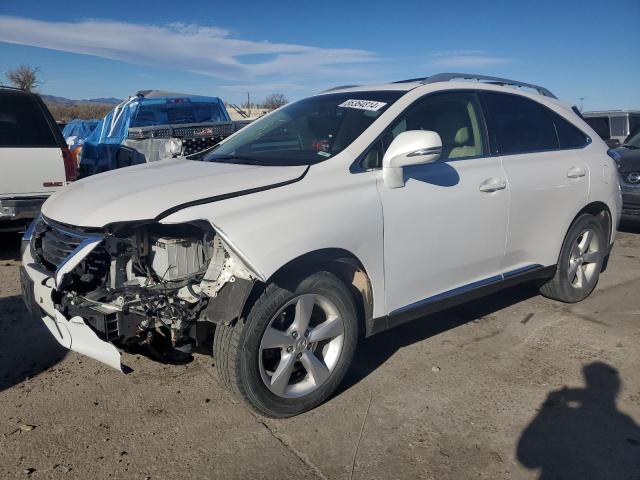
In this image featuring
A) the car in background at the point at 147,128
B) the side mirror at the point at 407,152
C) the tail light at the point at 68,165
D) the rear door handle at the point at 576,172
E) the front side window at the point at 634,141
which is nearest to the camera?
the side mirror at the point at 407,152

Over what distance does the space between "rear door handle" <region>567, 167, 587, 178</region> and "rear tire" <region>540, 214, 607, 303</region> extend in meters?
0.38

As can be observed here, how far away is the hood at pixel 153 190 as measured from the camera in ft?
9.14

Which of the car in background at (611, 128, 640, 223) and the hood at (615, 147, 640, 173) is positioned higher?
the hood at (615, 147, 640, 173)

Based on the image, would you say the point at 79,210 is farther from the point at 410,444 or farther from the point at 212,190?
the point at 410,444

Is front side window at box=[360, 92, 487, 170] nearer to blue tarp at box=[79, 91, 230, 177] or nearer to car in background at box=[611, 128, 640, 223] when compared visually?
car in background at box=[611, 128, 640, 223]

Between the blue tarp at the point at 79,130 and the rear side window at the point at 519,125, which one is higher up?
the blue tarp at the point at 79,130

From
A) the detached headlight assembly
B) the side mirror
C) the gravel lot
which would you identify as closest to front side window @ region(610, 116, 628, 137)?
the gravel lot

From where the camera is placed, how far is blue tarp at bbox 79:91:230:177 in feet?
31.1

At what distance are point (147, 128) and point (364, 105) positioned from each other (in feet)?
17.5

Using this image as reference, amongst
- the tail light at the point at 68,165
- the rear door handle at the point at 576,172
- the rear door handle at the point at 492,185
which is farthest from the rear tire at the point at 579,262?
the tail light at the point at 68,165

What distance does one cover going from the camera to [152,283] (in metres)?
→ 2.93

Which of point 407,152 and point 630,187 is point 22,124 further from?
point 630,187

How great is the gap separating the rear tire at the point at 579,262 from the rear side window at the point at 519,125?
2.62ft

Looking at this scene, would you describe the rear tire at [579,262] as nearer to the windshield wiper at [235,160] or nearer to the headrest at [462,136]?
the headrest at [462,136]
